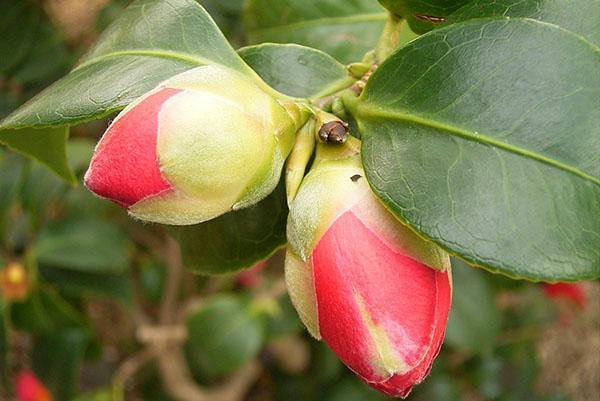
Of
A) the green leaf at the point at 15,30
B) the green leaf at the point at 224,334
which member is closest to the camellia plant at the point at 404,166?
the green leaf at the point at 15,30

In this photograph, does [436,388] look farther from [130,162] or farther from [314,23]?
[130,162]

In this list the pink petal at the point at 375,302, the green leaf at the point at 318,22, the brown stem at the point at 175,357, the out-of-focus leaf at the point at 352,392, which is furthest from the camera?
the brown stem at the point at 175,357

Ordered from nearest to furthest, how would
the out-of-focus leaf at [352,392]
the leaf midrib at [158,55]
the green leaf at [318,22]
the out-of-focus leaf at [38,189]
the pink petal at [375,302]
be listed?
the pink petal at [375,302], the leaf midrib at [158,55], the green leaf at [318,22], the out-of-focus leaf at [38,189], the out-of-focus leaf at [352,392]

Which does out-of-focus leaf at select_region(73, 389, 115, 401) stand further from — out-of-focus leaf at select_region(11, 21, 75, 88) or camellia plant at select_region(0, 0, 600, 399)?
camellia plant at select_region(0, 0, 600, 399)

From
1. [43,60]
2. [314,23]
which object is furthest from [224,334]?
[314,23]

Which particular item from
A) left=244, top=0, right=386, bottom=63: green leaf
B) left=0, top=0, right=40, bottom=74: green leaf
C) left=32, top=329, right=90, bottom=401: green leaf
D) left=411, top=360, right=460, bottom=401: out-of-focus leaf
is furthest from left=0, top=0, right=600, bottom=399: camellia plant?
left=411, top=360, right=460, bottom=401: out-of-focus leaf

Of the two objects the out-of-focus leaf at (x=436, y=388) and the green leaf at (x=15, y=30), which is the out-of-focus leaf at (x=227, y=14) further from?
the out-of-focus leaf at (x=436, y=388)

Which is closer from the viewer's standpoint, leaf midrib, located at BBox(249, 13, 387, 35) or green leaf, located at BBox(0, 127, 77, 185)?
green leaf, located at BBox(0, 127, 77, 185)
